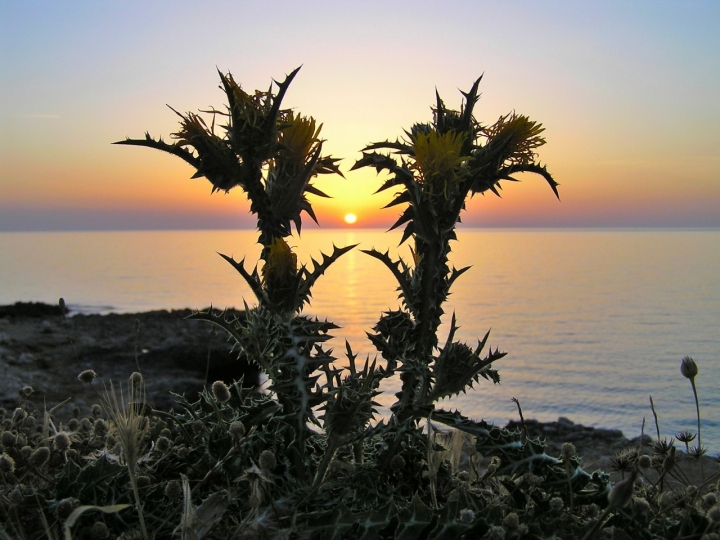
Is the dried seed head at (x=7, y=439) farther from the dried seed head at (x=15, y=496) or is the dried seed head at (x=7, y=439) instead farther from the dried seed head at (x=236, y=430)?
the dried seed head at (x=236, y=430)

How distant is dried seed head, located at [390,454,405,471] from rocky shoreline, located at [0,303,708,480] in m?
4.36

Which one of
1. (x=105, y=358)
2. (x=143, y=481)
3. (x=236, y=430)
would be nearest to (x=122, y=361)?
(x=105, y=358)

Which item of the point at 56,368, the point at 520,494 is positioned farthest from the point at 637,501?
the point at 56,368

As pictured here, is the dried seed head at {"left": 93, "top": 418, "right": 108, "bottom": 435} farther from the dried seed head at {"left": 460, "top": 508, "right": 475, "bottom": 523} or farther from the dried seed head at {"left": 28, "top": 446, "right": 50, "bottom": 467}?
the dried seed head at {"left": 460, "top": 508, "right": 475, "bottom": 523}

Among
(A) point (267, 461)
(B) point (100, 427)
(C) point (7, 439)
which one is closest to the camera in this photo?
(A) point (267, 461)

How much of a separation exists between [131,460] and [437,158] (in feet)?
4.10

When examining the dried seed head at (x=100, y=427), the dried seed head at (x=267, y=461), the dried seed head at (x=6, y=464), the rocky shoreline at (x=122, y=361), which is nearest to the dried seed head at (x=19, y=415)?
the dried seed head at (x=100, y=427)

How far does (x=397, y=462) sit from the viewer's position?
1.93 metres

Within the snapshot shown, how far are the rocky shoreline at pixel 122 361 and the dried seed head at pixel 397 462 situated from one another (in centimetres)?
436

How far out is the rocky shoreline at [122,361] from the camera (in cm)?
766

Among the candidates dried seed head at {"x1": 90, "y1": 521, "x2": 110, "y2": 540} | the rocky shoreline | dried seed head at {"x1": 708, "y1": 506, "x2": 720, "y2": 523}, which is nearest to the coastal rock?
the rocky shoreline

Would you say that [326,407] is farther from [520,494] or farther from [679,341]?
A: [679,341]

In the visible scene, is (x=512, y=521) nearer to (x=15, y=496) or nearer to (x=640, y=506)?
(x=640, y=506)

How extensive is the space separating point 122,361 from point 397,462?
10107mm
